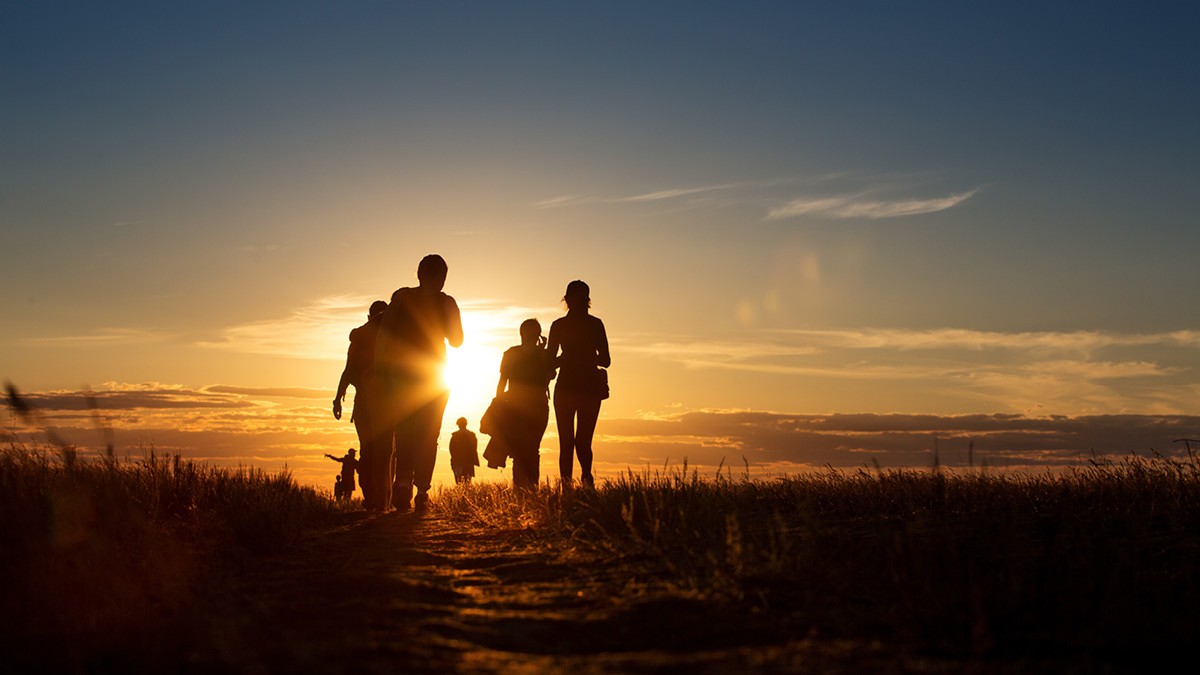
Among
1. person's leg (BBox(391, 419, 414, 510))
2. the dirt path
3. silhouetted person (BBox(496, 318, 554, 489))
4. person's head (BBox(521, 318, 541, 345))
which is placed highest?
person's head (BBox(521, 318, 541, 345))

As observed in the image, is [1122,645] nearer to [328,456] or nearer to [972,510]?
[972,510]

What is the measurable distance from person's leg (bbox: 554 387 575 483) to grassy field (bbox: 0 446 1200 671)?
1142 millimetres

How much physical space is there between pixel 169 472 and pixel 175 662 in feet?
21.1

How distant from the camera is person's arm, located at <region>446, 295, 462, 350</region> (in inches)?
388

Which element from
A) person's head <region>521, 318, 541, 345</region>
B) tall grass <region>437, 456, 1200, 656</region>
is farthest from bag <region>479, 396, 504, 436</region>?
tall grass <region>437, 456, 1200, 656</region>

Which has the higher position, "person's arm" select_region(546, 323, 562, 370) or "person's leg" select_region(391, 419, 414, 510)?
"person's arm" select_region(546, 323, 562, 370)

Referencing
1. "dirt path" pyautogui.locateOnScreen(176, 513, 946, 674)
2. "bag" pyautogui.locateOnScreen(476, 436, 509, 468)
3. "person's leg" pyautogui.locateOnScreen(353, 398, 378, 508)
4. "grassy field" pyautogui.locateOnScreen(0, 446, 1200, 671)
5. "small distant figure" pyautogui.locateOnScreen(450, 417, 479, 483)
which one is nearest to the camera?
"dirt path" pyautogui.locateOnScreen(176, 513, 946, 674)

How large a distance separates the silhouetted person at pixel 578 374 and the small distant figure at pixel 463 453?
19.9 feet

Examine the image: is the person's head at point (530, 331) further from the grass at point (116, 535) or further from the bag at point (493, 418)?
the grass at point (116, 535)

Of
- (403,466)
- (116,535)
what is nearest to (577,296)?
(403,466)

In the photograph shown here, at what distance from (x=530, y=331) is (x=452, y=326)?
7.37ft

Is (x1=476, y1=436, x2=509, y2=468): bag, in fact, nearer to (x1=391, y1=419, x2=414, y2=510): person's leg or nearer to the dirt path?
(x1=391, y1=419, x2=414, y2=510): person's leg

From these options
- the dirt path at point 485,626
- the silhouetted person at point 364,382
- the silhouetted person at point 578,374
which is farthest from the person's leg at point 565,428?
the dirt path at point 485,626

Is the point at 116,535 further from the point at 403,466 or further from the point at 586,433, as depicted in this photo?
the point at 586,433
